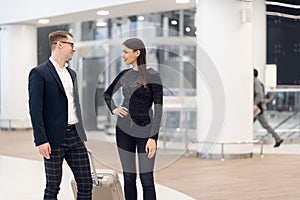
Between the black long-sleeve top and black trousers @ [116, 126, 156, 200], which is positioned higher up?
the black long-sleeve top

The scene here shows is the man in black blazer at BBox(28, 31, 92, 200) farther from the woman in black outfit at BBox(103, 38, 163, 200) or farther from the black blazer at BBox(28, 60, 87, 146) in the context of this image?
the woman in black outfit at BBox(103, 38, 163, 200)

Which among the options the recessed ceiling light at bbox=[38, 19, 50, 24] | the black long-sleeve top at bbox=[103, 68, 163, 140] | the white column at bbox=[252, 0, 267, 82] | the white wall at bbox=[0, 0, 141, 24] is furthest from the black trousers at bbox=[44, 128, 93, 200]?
the recessed ceiling light at bbox=[38, 19, 50, 24]

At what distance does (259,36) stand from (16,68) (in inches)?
238

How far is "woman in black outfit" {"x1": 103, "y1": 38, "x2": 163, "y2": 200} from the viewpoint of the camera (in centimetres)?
385

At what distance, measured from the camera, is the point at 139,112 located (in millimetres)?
3852

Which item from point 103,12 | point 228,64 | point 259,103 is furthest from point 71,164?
point 103,12

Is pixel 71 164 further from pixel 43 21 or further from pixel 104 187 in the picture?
pixel 43 21

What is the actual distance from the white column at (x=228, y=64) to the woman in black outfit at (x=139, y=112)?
477 cm

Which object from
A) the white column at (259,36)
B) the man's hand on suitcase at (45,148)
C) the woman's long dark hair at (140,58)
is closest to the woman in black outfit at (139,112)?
the woman's long dark hair at (140,58)

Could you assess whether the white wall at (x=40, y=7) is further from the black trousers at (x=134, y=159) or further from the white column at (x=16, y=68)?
the black trousers at (x=134, y=159)

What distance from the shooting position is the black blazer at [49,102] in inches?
143

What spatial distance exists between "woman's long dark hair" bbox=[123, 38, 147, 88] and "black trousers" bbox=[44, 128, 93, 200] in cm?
59

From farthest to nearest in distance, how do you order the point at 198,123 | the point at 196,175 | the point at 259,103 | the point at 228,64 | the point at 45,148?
the point at 259,103, the point at 198,123, the point at 228,64, the point at 196,175, the point at 45,148

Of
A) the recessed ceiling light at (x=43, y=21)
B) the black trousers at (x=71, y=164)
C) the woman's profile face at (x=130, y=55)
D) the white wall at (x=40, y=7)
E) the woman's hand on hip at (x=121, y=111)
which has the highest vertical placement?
the white wall at (x=40, y=7)
